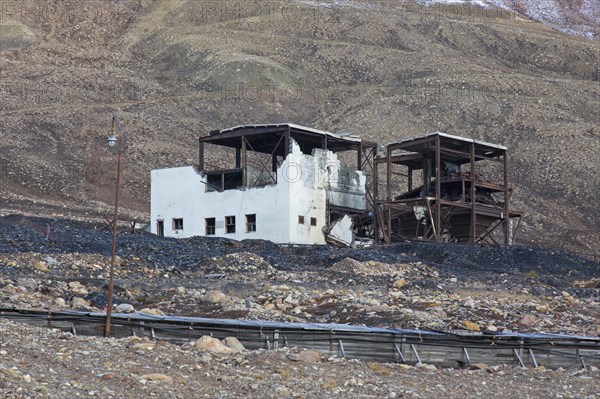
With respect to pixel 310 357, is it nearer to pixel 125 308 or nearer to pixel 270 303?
pixel 125 308

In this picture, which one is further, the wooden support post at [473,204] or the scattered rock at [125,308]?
the wooden support post at [473,204]

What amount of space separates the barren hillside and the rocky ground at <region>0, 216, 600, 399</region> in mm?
25742

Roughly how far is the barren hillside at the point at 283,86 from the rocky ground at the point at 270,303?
25.7m

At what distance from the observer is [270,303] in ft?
112

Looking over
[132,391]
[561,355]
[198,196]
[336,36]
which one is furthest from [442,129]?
[132,391]

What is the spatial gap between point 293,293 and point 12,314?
36.0 feet

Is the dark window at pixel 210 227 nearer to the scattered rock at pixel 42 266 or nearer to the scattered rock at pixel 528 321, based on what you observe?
the scattered rock at pixel 42 266

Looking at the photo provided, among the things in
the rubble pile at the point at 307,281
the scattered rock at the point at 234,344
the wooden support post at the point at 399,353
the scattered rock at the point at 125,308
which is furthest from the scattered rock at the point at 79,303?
the wooden support post at the point at 399,353

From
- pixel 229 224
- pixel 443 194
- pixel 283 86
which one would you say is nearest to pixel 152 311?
pixel 229 224

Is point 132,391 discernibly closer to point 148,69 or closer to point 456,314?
point 456,314

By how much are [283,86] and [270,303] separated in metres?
75.5

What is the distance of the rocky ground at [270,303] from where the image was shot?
22.0 metres

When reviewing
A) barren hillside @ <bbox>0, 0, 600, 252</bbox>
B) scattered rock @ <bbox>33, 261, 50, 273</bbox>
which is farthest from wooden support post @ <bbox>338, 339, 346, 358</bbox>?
barren hillside @ <bbox>0, 0, 600, 252</bbox>

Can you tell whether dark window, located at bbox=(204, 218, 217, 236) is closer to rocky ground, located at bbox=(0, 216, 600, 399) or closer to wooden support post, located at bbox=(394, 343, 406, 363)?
rocky ground, located at bbox=(0, 216, 600, 399)
